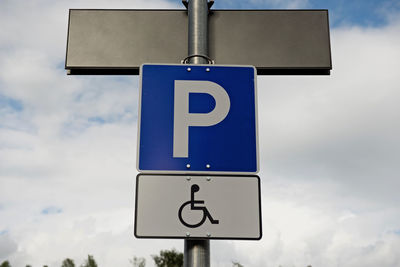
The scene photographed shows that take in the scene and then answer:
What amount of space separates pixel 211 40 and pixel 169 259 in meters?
45.2

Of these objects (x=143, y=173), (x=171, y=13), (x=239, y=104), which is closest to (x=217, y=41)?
(x=171, y=13)

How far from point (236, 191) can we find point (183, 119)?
19.2 inches

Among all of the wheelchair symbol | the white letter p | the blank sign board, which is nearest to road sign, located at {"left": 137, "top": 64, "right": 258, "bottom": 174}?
the white letter p

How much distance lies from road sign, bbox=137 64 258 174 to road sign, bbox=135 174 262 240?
8cm

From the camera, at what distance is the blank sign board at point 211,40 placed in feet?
9.77

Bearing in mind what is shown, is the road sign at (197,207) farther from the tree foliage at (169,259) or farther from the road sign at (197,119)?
the tree foliage at (169,259)

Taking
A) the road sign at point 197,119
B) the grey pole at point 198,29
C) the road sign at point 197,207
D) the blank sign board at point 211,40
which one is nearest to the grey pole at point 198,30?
the grey pole at point 198,29

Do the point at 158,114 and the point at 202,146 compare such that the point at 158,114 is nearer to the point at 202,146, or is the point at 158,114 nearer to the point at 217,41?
the point at 202,146

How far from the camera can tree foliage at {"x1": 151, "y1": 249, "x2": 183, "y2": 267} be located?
45.6 meters

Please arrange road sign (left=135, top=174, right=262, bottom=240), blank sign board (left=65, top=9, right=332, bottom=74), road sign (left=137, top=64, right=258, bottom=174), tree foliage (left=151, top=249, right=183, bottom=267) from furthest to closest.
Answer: tree foliage (left=151, top=249, right=183, bottom=267) → blank sign board (left=65, top=9, right=332, bottom=74) → road sign (left=137, top=64, right=258, bottom=174) → road sign (left=135, top=174, right=262, bottom=240)

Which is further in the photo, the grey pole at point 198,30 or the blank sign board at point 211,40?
the blank sign board at point 211,40

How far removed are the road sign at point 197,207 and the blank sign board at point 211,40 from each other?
973mm

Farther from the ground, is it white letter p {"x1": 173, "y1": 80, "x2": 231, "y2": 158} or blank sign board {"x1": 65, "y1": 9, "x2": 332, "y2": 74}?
blank sign board {"x1": 65, "y1": 9, "x2": 332, "y2": 74}

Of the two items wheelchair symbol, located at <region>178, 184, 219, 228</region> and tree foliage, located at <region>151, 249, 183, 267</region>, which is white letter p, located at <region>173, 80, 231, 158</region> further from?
tree foliage, located at <region>151, 249, 183, 267</region>
